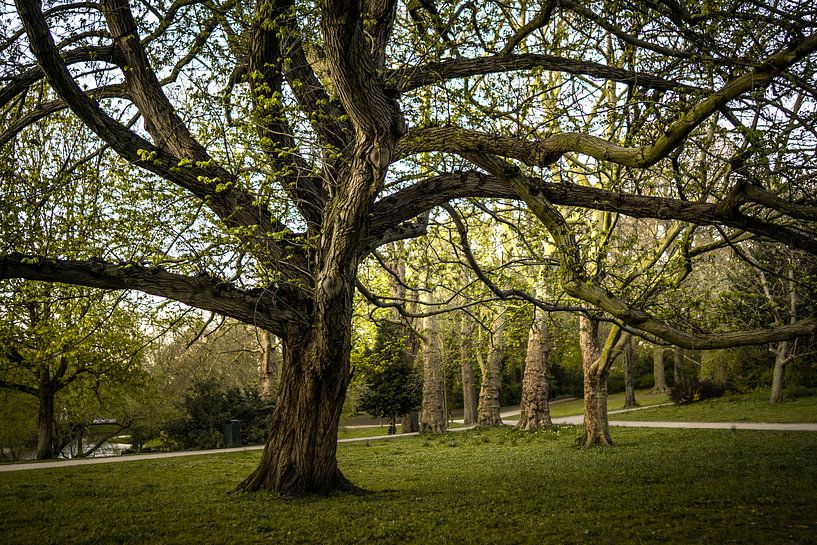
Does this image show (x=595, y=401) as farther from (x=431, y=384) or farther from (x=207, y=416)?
(x=207, y=416)

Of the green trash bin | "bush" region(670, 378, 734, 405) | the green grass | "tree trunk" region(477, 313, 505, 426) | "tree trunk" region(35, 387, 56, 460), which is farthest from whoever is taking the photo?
"bush" region(670, 378, 734, 405)

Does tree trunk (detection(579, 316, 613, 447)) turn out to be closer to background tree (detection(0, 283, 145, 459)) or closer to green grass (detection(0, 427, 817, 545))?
green grass (detection(0, 427, 817, 545))

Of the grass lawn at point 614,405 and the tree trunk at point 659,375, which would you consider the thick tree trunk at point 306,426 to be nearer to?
the grass lawn at point 614,405

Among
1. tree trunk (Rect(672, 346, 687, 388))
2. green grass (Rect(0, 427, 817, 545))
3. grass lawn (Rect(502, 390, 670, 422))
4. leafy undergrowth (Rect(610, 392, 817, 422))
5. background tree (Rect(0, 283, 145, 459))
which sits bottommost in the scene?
grass lawn (Rect(502, 390, 670, 422))

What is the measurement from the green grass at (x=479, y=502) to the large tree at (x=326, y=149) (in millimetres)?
1547

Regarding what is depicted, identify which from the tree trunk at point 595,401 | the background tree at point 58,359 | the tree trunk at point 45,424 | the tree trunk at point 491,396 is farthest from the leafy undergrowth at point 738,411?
the tree trunk at point 45,424

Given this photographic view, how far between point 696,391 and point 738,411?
672 cm

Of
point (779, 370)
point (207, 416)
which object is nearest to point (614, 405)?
point (779, 370)

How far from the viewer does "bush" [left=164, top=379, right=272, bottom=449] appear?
2153 centimetres

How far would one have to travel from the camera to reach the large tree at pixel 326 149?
7.45 meters

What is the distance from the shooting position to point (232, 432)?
70.5ft

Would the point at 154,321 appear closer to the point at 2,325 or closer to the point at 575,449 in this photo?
the point at 2,325

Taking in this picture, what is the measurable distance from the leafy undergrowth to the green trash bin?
1507 centimetres

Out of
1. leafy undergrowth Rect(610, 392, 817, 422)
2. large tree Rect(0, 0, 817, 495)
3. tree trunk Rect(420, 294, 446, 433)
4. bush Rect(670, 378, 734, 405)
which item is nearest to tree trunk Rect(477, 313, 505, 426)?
tree trunk Rect(420, 294, 446, 433)
